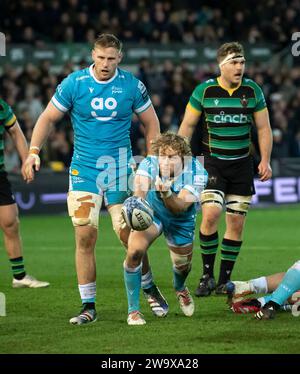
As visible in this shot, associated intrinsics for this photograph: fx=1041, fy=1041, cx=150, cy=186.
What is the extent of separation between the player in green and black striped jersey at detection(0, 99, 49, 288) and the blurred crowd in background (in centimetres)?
706

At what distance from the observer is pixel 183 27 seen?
78.8ft

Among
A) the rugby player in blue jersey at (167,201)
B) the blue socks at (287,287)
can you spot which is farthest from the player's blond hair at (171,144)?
the blue socks at (287,287)

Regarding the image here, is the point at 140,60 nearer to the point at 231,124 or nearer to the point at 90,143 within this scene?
the point at 231,124

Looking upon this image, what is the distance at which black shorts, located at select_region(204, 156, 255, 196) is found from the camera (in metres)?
10.1

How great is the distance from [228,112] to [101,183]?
195 cm

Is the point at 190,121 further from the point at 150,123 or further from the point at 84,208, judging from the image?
the point at 84,208

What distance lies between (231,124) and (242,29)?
584 inches

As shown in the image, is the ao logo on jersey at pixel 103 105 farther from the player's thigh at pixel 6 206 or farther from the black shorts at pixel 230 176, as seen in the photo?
the player's thigh at pixel 6 206

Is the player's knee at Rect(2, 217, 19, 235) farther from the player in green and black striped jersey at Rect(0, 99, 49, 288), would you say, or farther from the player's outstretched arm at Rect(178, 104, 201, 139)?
the player's outstretched arm at Rect(178, 104, 201, 139)

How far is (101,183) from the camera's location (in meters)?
8.70

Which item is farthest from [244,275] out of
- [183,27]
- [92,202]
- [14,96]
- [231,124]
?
[183,27]

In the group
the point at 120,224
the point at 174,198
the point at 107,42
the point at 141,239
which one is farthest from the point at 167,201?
the point at 107,42

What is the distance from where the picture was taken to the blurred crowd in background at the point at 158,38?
19.8 metres

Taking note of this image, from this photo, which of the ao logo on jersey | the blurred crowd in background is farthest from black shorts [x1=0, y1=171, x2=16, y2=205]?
the blurred crowd in background
